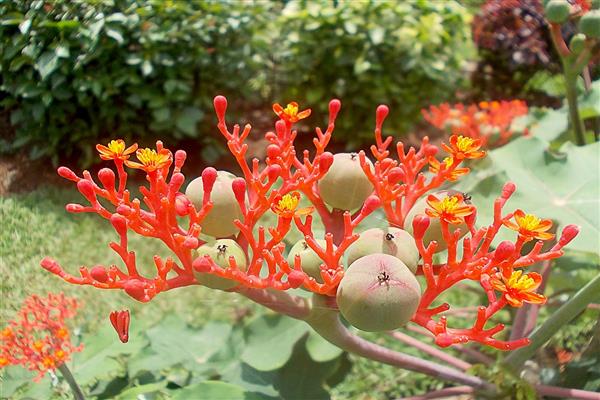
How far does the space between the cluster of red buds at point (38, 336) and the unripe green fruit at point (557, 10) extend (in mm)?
860

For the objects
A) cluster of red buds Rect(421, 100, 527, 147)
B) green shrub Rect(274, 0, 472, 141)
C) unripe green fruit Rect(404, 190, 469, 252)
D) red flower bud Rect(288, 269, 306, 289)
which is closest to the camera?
red flower bud Rect(288, 269, 306, 289)

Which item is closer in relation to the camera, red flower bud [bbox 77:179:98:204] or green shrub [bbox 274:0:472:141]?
red flower bud [bbox 77:179:98:204]

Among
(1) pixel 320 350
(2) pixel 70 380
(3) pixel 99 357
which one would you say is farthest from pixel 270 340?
(2) pixel 70 380

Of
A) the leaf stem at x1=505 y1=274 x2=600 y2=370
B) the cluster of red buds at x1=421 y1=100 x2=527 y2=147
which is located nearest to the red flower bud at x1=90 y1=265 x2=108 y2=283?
the leaf stem at x1=505 y1=274 x2=600 y2=370

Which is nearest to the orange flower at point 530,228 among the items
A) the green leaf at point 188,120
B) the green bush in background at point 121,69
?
the green bush in background at point 121,69

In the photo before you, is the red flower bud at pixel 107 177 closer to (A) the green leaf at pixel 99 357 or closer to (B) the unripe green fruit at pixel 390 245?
(B) the unripe green fruit at pixel 390 245

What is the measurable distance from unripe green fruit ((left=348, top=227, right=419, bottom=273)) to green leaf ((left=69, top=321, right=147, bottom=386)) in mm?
425

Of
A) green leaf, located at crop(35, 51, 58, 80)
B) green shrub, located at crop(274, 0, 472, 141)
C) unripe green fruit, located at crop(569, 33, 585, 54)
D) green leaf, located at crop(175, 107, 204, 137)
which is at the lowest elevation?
green shrub, located at crop(274, 0, 472, 141)

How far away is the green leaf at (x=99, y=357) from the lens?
880mm

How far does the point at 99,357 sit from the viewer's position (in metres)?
0.92

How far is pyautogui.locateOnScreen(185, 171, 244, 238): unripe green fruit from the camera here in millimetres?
630

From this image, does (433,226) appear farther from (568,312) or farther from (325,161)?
(568,312)

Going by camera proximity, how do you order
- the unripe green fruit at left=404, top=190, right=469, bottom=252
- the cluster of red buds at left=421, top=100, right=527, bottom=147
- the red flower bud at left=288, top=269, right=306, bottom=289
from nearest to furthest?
1. the red flower bud at left=288, top=269, right=306, bottom=289
2. the unripe green fruit at left=404, top=190, right=469, bottom=252
3. the cluster of red buds at left=421, top=100, right=527, bottom=147

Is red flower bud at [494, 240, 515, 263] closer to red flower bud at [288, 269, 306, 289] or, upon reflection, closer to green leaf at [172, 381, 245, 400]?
red flower bud at [288, 269, 306, 289]
